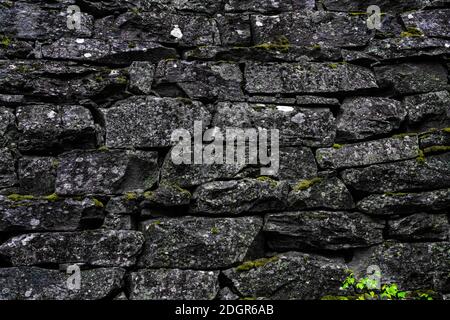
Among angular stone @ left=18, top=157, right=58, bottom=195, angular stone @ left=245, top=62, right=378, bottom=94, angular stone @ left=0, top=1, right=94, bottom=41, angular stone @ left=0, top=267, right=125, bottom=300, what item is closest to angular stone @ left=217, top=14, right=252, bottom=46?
angular stone @ left=245, top=62, right=378, bottom=94

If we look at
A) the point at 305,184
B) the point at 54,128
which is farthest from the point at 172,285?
the point at 54,128

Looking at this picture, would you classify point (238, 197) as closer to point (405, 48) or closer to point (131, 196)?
point (131, 196)

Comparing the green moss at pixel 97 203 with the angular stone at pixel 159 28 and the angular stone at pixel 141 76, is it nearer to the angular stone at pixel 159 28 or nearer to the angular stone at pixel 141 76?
the angular stone at pixel 141 76

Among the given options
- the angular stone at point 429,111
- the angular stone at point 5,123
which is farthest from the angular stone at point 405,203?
the angular stone at point 5,123

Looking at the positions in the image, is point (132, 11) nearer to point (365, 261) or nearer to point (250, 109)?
point (250, 109)

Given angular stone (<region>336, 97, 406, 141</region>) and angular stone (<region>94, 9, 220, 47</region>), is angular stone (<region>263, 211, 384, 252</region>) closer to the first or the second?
angular stone (<region>336, 97, 406, 141</region>)

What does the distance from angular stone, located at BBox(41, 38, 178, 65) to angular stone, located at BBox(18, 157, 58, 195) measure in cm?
111

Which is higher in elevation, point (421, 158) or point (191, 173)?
point (421, 158)

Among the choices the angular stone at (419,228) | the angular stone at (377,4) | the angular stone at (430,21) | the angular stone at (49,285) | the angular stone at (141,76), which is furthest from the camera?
the angular stone at (377,4)

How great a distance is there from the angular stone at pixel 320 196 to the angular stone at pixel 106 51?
196 centimetres

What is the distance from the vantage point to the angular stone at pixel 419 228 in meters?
4.77

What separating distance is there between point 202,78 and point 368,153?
1.87 meters

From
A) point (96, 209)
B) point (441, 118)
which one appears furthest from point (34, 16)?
point (441, 118)

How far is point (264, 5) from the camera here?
5512 mm
